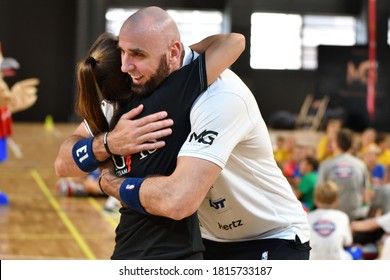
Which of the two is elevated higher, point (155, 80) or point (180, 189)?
point (155, 80)

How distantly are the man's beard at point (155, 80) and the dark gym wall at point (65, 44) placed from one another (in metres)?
21.7

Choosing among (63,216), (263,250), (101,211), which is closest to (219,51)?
(263,250)

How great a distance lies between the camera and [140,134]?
2746 mm

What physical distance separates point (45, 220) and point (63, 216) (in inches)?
15.6

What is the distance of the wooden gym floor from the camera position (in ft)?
24.5

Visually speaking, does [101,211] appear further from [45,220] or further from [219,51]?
[219,51]

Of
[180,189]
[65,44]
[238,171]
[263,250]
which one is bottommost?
[65,44]

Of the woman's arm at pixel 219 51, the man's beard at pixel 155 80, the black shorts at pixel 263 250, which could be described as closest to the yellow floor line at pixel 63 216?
the black shorts at pixel 263 250

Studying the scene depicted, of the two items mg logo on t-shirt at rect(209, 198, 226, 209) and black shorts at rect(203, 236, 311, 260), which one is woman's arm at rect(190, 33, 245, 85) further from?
black shorts at rect(203, 236, 311, 260)

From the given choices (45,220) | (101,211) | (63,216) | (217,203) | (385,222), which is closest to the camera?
(217,203)

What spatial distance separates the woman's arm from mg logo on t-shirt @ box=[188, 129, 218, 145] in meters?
0.20
